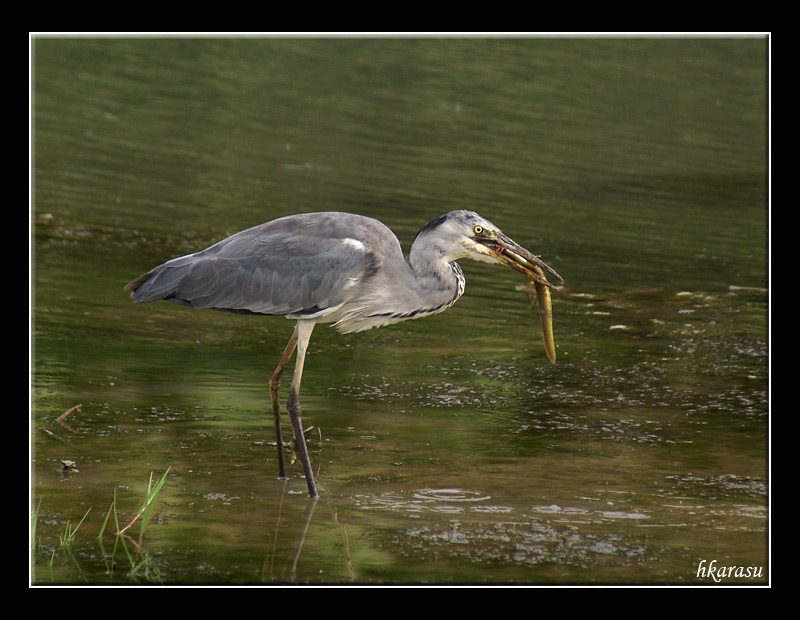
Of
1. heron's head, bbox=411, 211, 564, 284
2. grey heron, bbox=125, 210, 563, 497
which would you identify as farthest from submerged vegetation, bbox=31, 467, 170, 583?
heron's head, bbox=411, 211, 564, 284

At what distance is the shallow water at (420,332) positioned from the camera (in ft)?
19.6

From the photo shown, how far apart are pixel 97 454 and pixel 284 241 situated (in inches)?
67.4

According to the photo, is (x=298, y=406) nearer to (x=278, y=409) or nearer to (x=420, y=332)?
(x=278, y=409)

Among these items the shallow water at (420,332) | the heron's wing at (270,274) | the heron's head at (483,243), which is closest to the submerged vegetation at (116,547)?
the shallow water at (420,332)

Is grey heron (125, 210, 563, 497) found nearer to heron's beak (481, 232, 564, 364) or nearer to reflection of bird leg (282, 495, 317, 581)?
heron's beak (481, 232, 564, 364)

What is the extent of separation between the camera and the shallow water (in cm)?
598

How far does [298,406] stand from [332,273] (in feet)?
2.75

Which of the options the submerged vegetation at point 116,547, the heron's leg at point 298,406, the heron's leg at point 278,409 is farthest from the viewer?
the heron's leg at point 278,409

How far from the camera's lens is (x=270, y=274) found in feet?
22.8

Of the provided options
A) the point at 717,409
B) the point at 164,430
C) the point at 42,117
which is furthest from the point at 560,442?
the point at 42,117

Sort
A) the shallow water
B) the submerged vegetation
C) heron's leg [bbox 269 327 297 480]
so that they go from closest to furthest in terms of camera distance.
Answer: the submerged vegetation
the shallow water
heron's leg [bbox 269 327 297 480]

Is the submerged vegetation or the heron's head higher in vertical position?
the heron's head

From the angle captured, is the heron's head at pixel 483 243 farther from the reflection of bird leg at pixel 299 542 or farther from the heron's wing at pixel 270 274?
the reflection of bird leg at pixel 299 542

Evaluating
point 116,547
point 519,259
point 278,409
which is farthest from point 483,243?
point 116,547
